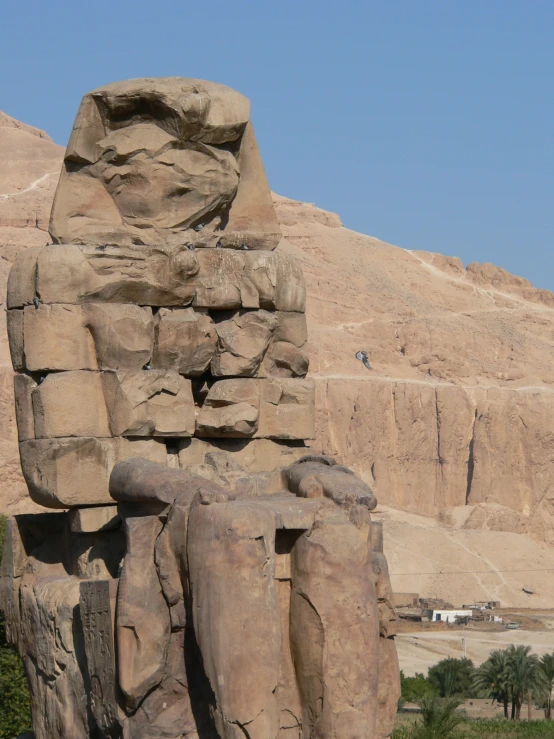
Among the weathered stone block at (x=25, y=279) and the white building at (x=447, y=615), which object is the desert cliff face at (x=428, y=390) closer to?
the white building at (x=447, y=615)

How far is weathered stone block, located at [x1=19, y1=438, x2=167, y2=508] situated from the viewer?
919cm

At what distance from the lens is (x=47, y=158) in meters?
84.0

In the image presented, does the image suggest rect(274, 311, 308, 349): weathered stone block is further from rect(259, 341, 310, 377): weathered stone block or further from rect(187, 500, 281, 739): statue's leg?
rect(187, 500, 281, 739): statue's leg

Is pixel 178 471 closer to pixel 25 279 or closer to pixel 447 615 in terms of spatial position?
pixel 25 279

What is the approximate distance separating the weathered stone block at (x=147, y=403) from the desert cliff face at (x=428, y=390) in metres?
50.3

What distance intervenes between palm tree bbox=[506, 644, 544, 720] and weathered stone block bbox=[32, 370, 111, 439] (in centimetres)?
1907

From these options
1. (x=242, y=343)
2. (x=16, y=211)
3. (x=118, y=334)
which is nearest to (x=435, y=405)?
(x=16, y=211)

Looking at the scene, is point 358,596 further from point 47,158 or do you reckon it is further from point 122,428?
point 47,158

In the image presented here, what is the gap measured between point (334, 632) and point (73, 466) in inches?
85.2

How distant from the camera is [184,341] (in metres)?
9.59

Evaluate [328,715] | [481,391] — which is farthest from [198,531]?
[481,391]

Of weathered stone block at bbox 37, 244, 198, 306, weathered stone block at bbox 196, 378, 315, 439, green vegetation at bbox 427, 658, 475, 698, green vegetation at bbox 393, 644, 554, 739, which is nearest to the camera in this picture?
weathered stone block at bbox 37, 244, 198, 306

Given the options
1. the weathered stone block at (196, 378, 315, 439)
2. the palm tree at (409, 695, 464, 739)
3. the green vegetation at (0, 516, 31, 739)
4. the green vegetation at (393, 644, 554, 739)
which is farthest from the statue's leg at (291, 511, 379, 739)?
the green vegetation at (393, 644, 554, 739)

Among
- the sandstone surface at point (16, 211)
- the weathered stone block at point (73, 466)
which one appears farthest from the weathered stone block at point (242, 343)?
the sandstone surface at point (16, 211)
